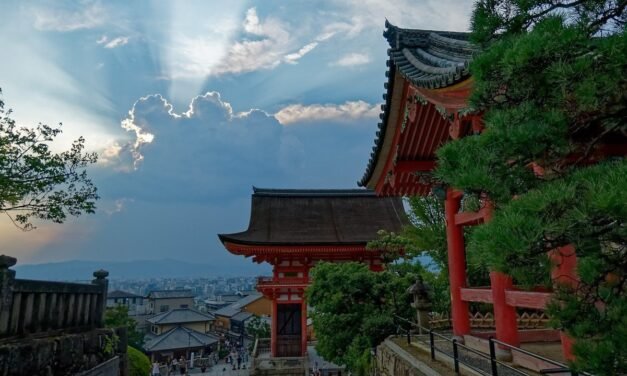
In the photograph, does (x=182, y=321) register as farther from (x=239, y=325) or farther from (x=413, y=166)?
(x=413, y=166)

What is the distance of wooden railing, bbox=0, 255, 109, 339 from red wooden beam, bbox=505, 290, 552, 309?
6.01 m

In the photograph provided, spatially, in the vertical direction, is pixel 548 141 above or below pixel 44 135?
below

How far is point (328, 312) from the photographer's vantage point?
34.0ft

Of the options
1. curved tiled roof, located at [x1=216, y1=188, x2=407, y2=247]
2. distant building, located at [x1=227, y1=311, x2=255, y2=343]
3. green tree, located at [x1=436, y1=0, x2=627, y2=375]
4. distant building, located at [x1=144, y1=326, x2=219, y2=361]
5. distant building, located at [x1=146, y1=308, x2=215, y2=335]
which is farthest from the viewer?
distant building, located at [x1=227, y1=311, x2=255, y2=343]

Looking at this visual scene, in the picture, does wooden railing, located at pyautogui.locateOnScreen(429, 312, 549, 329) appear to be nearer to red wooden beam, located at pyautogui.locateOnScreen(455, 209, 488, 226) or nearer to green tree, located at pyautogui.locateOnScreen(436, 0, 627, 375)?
red wooden beam, located at pyautogui.locateOnScreen(455, 209, 488, 226)

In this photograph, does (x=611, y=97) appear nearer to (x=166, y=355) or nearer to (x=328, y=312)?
(x=328, y=312)

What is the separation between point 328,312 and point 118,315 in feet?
83.7

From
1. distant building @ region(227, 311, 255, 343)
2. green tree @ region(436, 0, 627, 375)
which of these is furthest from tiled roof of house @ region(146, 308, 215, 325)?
green tree @ region(436, 0, 627, 375)

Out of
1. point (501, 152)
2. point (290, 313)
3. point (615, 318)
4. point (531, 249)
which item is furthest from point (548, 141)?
point (290, 313)

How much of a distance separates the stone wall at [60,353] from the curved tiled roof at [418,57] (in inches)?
227

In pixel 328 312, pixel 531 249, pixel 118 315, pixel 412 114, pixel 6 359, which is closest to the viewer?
pixel 531 249

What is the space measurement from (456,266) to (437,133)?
2.32 metres

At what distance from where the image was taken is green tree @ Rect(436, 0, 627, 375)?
1.70 metres

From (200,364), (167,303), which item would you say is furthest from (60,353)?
(167,303)
